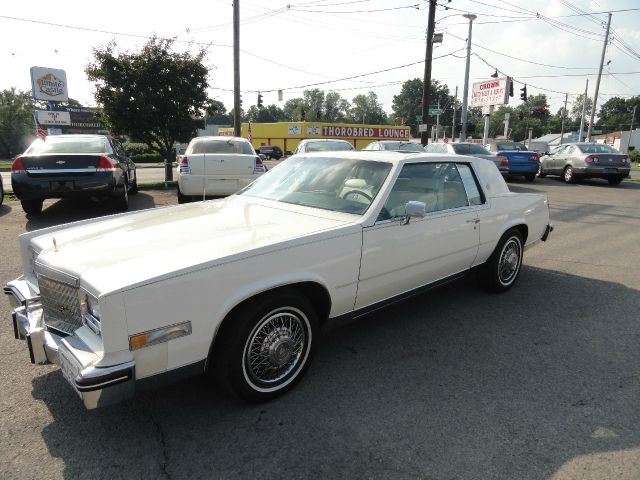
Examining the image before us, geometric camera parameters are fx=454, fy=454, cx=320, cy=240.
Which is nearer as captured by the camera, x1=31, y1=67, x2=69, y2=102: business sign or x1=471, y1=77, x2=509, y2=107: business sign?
x1=31, y1=67, x2=69, y2=102: business sign

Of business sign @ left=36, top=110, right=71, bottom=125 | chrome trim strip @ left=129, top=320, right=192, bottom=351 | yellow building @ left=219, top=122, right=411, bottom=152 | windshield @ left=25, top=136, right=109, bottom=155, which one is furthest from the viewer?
yellow building @ left=219, top=122, right=411, bottom=152

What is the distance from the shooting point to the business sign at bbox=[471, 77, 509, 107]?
33.1m

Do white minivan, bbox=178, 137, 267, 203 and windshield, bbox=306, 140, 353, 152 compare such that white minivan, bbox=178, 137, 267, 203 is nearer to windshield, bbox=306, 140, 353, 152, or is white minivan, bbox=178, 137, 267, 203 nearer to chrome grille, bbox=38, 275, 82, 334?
windshield, bbox=306, 140, 353, 152

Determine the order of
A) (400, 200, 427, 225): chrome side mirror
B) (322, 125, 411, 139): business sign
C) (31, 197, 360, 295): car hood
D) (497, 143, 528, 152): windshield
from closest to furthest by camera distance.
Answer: (31, 197, 360, 295): car hood, (400, 200, 427, 225): chrome side mirror, (497, 143, 528, 152): windshield, (322, 125, 411, 139): business sign

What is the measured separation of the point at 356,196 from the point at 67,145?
23.3 feet

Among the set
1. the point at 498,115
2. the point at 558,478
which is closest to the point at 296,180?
the point at 558,478

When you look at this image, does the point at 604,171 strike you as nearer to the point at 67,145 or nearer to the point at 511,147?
the point at 511,147

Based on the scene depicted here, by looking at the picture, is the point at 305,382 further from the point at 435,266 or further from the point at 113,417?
the point at 435,266

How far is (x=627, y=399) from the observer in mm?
2955

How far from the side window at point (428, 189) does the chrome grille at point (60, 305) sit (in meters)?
2.04

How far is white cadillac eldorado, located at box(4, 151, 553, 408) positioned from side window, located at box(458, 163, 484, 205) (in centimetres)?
2

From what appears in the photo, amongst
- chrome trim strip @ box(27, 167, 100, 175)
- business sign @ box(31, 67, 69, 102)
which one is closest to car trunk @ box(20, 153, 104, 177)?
chrome trim strip @ box(27, 167, 100, 175)

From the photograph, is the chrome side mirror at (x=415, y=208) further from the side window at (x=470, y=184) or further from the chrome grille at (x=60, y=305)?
the chrome grille at (x=60, y=305)

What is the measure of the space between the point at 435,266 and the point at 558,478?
6.36 feet
